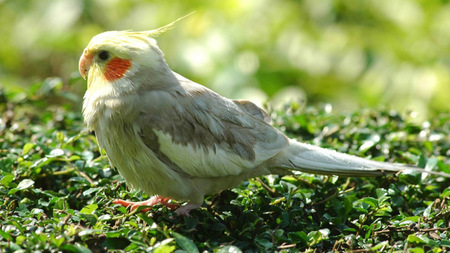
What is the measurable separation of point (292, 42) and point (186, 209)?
15.2ft

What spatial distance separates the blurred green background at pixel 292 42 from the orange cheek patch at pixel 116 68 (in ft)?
11.5

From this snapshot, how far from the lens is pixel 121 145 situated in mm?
3307

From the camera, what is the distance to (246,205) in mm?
3422

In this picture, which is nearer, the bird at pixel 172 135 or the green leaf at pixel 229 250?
the green leaf at pixel 229 250

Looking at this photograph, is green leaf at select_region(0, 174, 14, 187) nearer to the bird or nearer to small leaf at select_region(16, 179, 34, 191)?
small leaf at select_region(16, 179, 34, 191)

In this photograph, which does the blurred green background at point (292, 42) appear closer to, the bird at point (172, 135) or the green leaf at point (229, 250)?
the bird at point (172, 135)

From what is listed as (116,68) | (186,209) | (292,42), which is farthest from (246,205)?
(292,42)

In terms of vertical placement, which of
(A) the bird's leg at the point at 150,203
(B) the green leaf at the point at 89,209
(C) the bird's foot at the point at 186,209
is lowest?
(A) the bird's leg at the point at 150,203

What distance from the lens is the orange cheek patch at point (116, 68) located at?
3.46 meters

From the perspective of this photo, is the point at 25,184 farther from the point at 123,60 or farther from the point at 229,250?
the point at 229,250

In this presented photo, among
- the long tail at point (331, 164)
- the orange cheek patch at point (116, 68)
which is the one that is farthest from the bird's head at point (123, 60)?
the long tail at point (331, 164)

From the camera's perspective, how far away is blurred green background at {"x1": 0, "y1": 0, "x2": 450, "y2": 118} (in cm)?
711

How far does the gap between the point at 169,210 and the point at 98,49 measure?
3.57 feet

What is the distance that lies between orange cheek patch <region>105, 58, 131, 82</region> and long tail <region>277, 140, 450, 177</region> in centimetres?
110
